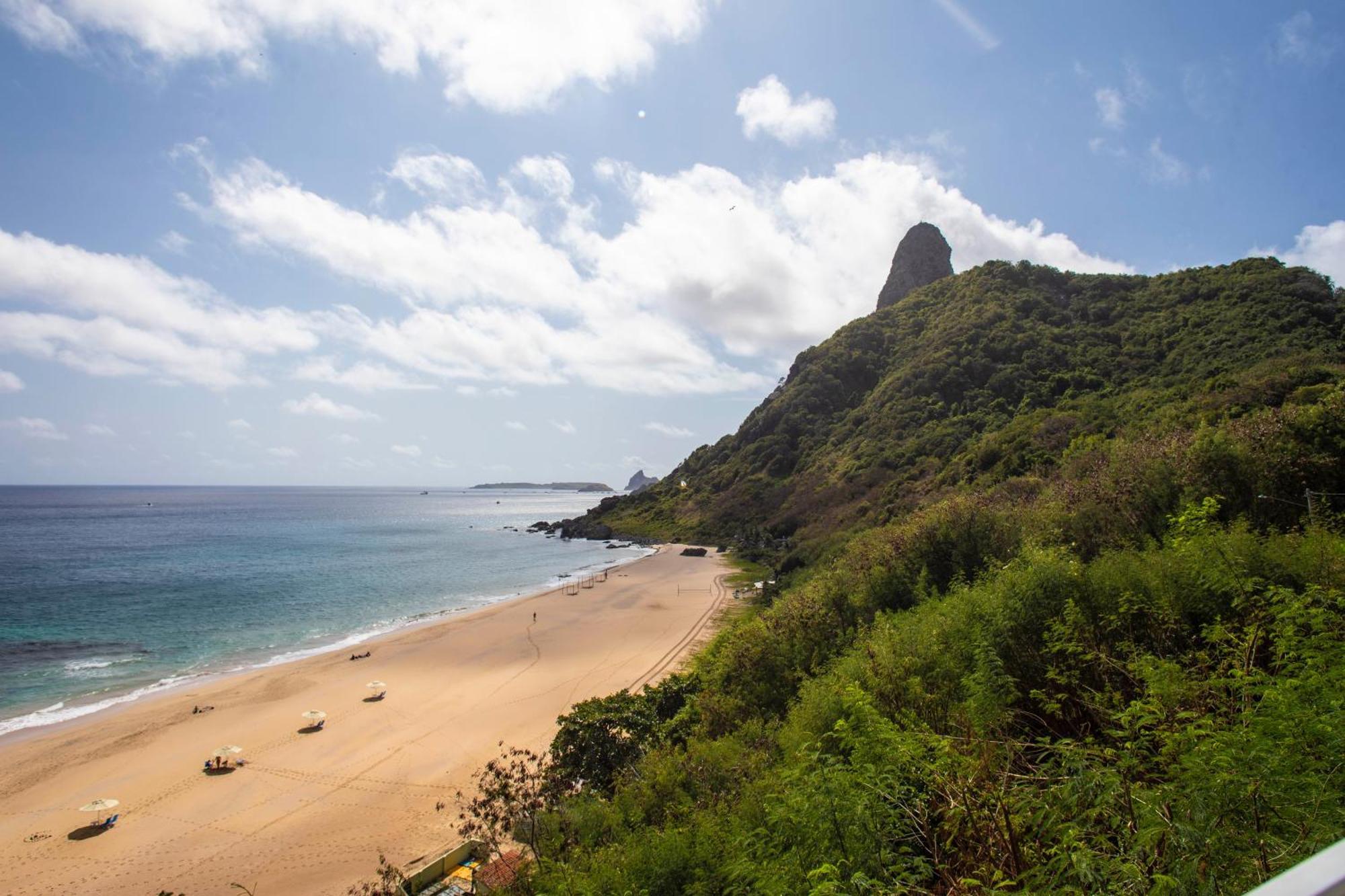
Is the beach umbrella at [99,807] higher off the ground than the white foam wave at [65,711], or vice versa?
the white foam wave at [65,711]

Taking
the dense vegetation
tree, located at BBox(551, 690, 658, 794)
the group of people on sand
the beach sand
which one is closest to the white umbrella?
the group of people on sand

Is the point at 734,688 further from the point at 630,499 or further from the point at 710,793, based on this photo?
the point at 630,499

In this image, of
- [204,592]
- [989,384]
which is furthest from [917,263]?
[204,592]

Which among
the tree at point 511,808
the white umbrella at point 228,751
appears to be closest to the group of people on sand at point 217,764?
the white umbrella at point 228,751

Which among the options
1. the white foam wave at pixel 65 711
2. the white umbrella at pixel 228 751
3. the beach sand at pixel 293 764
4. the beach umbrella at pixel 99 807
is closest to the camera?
the beach sand at pixel 293 764

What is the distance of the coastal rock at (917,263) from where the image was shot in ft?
427

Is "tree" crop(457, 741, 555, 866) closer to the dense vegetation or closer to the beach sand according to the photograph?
the dense vegetation

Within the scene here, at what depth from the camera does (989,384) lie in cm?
6812

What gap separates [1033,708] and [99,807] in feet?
78.5

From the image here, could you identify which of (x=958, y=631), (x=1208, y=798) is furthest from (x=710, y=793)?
(x=1208, y=798)

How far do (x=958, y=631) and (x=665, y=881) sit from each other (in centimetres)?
581

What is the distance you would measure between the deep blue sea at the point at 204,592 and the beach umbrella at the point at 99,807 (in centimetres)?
1115

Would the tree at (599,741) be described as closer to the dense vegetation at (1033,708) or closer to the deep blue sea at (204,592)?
the dense vegetation at (1033,708)

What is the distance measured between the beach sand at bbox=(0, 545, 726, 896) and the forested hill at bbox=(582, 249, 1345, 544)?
23.7 meters
